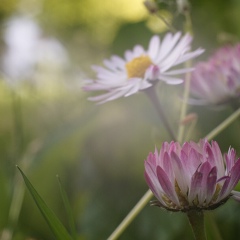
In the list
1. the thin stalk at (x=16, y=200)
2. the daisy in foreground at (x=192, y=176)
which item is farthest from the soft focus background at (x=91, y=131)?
the daisy in foreground at (x=192, y=176)

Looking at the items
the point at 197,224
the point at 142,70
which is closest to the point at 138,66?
the point at 142,70

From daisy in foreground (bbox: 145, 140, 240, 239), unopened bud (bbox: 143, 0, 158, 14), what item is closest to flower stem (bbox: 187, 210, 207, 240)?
daisy in foreground (bbox: 145, 140, 240, 239)

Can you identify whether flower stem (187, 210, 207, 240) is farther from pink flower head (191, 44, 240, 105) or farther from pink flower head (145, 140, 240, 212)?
pink flower head (191, 44, 240, 105)

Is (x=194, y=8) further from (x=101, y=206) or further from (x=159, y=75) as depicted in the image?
(x=159, y=75)

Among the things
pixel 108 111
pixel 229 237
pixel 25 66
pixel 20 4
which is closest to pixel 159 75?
pixel 229 237

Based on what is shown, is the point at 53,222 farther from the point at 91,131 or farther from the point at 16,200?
the point at 91,131

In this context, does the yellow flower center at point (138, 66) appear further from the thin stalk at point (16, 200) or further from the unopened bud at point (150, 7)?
the thin stalk at point (16, 200)
